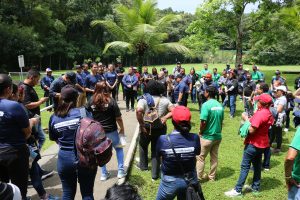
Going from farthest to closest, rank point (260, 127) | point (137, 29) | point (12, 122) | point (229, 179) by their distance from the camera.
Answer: point (137, 29) → point (229, 179) → point (260, 127) → point (12, 122)

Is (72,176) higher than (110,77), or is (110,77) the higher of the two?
(110,77)

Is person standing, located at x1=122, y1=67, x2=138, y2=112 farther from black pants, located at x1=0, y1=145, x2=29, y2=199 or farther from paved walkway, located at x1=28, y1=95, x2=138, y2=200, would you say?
black pants, located at x1=0, y1=145, x2=29, y2=199

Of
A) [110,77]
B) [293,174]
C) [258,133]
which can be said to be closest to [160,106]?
[258,133]

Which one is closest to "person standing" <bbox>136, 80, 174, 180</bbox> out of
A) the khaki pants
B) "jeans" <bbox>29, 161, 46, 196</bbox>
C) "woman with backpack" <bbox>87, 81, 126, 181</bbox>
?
"woman with backpack" <bbox>87, 81, 126, 181</bbox>

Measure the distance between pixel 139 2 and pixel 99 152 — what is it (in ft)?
60.9

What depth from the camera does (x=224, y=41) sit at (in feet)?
94.0

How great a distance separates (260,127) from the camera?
5762mm

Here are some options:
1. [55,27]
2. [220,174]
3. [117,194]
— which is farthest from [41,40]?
[117,194]

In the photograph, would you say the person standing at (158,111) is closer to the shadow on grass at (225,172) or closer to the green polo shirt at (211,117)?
the green polo shirt at (211,117)

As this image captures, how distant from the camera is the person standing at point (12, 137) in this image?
411cm

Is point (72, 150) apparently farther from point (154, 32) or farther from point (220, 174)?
point (154, 32)

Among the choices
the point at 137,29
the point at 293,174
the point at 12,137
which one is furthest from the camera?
the point at 137,29

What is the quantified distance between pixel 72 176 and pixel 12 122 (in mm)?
1015

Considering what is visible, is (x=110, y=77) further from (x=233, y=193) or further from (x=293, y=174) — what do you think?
(x=293, y=174)
